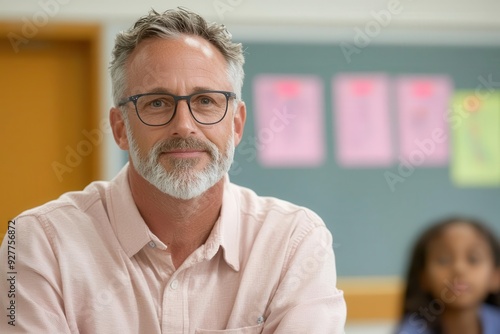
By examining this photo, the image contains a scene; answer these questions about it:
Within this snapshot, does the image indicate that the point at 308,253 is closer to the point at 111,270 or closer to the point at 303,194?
the point at 111,270

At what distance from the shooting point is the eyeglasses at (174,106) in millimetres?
1371

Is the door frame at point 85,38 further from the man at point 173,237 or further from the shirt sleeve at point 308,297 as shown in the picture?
the shirt sleeve at point 308,297

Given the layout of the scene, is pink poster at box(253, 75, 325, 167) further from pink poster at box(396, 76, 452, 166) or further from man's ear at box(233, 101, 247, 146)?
man's ear at box(233, 101, 247, 146)

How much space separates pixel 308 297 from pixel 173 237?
0.93 feet

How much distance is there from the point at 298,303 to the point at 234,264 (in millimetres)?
146

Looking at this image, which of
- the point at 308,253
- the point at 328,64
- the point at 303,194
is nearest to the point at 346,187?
the point at 303,194

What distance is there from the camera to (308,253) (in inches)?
55.6

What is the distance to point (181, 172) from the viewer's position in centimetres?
136

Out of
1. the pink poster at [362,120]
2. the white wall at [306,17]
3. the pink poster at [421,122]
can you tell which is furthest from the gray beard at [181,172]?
the pink poster at [421,122]

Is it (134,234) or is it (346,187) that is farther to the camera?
(346,187)

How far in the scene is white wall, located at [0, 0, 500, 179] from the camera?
3.15 m

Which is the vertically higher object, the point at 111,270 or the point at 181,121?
the point at 181,121

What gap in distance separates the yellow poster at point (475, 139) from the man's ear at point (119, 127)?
7.51 ft

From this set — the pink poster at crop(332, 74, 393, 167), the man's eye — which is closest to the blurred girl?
the man's eye
